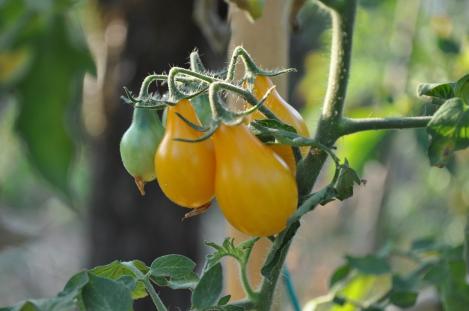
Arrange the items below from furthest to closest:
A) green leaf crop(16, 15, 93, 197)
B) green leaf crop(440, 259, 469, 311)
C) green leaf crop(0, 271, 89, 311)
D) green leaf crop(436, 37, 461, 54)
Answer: green leaf crop(436, 37, 461, 54)
green leaf crop(16, 15, 93, 197)
green leaf crop(440, 259, 469, 311)
green leaf crop(0, 271, 89, 311)

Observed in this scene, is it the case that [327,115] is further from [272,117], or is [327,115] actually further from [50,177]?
[50,177]

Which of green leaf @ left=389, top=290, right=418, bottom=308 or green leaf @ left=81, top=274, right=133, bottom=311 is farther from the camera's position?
green leaf @ left=389, top=290, right=418, bottom=308

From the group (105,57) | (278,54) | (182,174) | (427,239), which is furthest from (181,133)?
(105,57)

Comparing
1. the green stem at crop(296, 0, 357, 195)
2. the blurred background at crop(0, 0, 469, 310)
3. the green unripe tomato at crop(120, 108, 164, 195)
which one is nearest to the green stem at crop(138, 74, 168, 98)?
the green unripe tomato at crop(120, 108, 164, 195)

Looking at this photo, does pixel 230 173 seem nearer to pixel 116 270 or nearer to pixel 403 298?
pixel 116 270

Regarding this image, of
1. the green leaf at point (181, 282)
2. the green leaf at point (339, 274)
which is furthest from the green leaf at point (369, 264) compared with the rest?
the green leaf at point (181, 282)

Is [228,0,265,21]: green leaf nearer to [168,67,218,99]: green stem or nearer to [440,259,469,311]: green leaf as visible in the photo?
[168,67,218,99]: green stem

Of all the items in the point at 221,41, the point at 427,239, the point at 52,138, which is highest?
the point at 221,41
